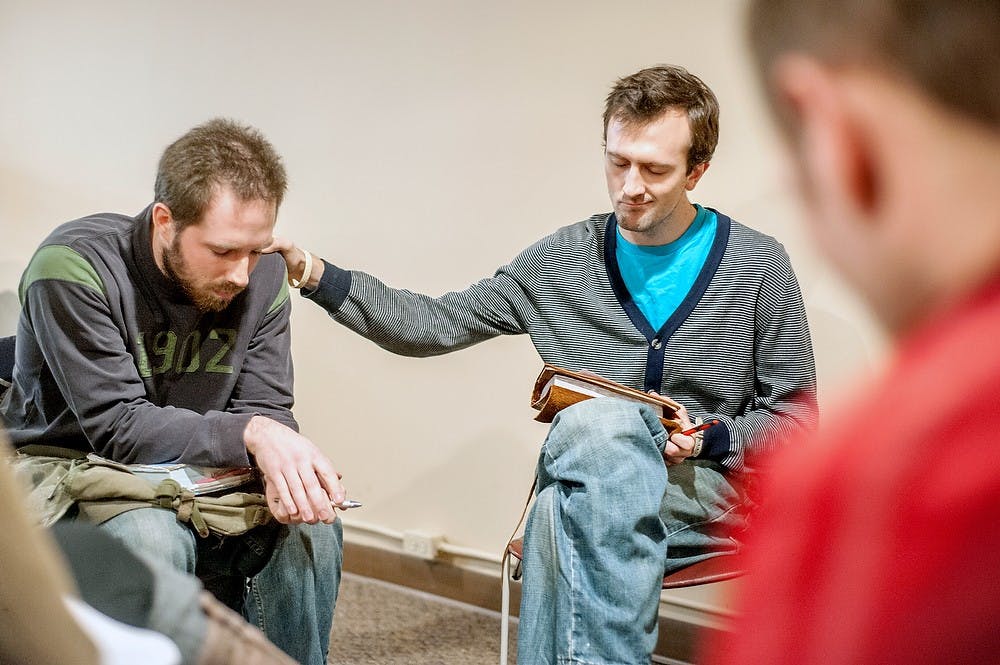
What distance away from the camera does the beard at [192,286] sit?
1.69 metres

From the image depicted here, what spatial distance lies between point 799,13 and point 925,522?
186 mm

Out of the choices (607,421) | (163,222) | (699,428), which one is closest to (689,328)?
(699,428)

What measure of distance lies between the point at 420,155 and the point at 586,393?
1.09m

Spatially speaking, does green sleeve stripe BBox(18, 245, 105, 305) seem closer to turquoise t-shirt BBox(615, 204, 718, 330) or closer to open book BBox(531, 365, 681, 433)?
open book BBox(531, 365, 681, 433)

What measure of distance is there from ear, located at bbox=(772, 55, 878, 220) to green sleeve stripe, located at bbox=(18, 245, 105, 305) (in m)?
1.48

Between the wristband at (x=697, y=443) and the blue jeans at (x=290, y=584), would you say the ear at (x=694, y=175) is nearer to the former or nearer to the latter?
the wristband at (x=697, y=443)

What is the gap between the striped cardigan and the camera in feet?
6.17

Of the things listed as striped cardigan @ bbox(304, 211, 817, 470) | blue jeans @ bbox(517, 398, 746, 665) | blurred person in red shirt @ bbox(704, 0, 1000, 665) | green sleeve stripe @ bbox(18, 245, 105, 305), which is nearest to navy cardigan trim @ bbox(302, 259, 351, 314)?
striped cardigan @ bbox(304, 211, 817, 470)

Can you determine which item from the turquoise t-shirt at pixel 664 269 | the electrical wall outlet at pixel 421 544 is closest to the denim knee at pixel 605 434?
the turquoise t-shirt at pixel 664 269

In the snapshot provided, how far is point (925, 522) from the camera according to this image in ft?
1.11

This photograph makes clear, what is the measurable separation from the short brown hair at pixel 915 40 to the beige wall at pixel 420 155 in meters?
1.85

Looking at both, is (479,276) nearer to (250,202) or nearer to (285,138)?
(285,138)

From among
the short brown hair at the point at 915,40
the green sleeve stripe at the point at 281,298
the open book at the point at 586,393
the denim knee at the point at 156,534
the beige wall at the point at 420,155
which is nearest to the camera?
the short brown hair at the point at 915,40

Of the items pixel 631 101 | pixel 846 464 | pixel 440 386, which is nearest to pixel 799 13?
pixel 846 464
